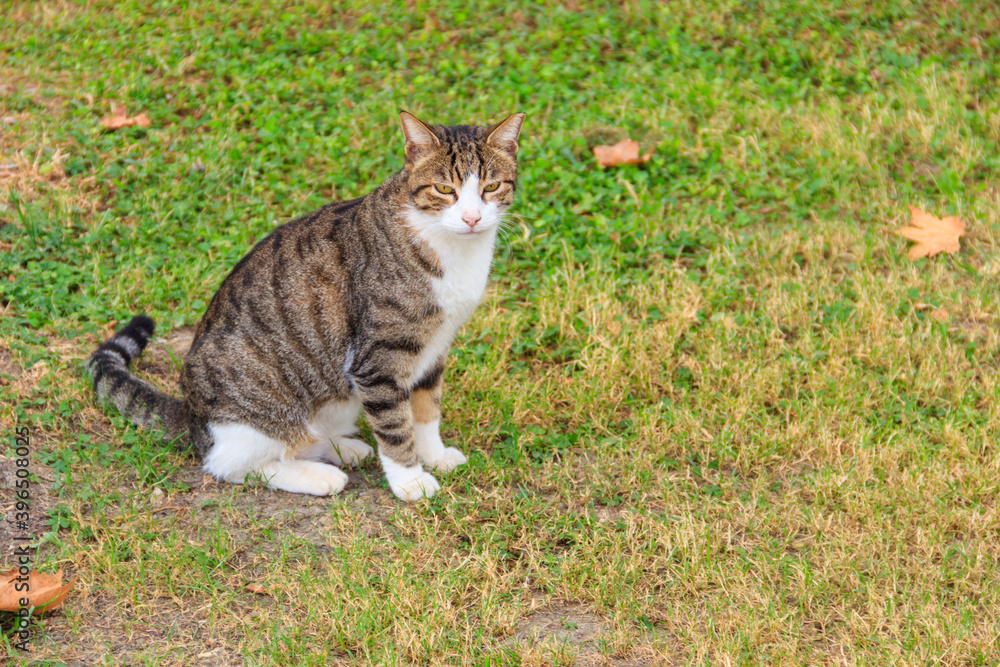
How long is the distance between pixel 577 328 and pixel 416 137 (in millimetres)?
1531

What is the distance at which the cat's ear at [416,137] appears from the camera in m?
3.66

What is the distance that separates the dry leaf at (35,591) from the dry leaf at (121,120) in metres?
3.79

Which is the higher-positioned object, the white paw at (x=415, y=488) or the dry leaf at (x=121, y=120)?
the dry leaf at (x=121, y=120)

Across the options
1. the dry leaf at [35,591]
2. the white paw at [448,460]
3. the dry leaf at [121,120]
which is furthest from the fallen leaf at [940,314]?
the dry leaf at [121,120]

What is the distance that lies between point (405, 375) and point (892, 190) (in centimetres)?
360

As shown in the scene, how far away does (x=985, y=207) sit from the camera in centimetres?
550

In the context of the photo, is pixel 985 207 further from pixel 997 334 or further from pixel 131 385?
pixel 131 385

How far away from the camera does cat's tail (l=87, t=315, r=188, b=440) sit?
405cm

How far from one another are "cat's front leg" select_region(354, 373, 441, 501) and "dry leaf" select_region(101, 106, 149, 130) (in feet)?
11.2

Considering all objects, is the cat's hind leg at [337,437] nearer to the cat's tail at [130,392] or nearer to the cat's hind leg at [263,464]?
the cat's hind leg at [263,464]

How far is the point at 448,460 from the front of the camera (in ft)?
13.4

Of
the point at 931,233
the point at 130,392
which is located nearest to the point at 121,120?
the point at 130,392

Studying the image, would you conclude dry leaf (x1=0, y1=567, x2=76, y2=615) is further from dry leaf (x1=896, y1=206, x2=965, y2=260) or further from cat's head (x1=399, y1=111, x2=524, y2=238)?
dry leaf (x1=896, y1=206, x2=965, y2=260)

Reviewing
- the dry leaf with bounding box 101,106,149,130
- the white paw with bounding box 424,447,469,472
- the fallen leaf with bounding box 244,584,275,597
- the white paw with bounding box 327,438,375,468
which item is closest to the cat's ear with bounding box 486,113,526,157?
the white paw with bounding box 424,447,469,472
